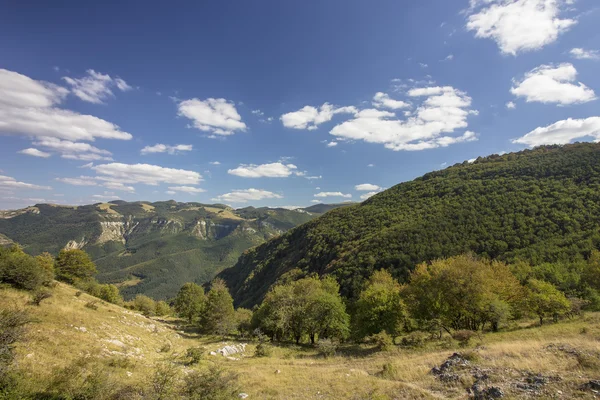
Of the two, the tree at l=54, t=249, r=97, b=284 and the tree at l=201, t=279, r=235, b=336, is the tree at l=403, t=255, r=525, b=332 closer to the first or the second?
the tree at l=201, t=279, r=235, b=336

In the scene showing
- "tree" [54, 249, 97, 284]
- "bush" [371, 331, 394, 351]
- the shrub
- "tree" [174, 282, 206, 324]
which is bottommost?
"tree" [174, 282, 206, 324]

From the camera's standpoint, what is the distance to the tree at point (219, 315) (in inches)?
1638

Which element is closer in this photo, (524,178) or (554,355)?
(554,355)

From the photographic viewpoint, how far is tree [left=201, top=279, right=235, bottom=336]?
41609 millimetres

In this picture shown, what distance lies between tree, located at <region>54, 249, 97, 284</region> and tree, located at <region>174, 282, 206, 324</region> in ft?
69.6

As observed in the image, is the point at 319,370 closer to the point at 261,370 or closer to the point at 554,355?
the point at 261,370

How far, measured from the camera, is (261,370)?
73.5ft

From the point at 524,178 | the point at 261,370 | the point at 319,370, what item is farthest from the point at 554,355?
the point at 524,178

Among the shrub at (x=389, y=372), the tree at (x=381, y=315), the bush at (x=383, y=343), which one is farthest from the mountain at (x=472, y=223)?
the shrub at (x=389, y=372)

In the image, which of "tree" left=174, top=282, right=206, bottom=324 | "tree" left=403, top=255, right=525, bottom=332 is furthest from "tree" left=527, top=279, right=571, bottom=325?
"tree" left=174, top=282, right=206, bottom=324

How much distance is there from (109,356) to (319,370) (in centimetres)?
1657

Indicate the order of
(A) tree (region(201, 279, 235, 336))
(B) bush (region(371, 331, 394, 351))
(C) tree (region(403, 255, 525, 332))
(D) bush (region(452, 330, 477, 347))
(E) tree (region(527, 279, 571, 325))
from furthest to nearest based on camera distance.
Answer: (A) tree (region(201, 279, 235, 336)) < (C) tree (region(403, 255, 525, 332)) < (E) tree (region(527, 279, 571, 325)) < (B) bush (region(371, 331, 394, 351)) < (D) bush (region(452, 330, 477, 347))

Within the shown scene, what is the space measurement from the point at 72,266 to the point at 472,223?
123 metres

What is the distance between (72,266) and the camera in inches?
2104
